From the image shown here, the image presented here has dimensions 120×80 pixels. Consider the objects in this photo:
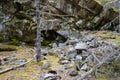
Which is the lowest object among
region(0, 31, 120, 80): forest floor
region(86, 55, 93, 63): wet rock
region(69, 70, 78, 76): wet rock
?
region(0, 31, 120, 80): forest floor

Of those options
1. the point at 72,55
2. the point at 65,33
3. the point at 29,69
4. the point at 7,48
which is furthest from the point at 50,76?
the point at 65,33

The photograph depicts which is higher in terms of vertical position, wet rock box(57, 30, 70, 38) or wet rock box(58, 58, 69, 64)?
wet rock box(57, 30, 70, 38)

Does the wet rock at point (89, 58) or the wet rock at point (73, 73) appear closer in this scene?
the wet rock at point (73, 73)

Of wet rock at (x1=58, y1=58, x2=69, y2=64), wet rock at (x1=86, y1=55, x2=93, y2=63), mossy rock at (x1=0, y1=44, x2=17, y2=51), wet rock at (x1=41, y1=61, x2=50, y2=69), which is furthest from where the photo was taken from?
mossy rock at (x1=0, y1=44, x2=17, y2=51)

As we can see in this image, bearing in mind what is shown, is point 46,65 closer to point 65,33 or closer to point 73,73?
point 73,73

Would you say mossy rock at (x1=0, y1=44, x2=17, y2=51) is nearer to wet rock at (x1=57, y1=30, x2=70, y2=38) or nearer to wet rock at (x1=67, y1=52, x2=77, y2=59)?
wet rock at (x1=57, y1=30, x2=70, y2=38)

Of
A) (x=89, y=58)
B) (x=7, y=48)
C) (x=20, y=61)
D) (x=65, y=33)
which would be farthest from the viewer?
(x=65, y=33)

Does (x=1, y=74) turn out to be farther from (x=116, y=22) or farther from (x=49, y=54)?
(x=116, y=22)

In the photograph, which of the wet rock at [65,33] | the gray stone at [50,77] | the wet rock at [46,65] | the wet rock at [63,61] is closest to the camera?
the gray stone at [50,77]

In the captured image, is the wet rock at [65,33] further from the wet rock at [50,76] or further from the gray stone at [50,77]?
the gray stone at [50,77]

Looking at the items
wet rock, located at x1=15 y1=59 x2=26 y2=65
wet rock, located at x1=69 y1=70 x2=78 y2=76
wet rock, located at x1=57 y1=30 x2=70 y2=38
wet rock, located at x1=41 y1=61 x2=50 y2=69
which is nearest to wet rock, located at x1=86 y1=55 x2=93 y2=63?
wet rock, located at x1=69 y1=70 x2=78 y2=76

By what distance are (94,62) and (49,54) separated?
10.9ft

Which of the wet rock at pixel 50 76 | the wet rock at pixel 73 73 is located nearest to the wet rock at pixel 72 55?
the wet rock at pixel 73 73

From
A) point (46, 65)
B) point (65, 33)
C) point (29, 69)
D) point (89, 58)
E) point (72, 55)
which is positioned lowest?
point (29, 69)
